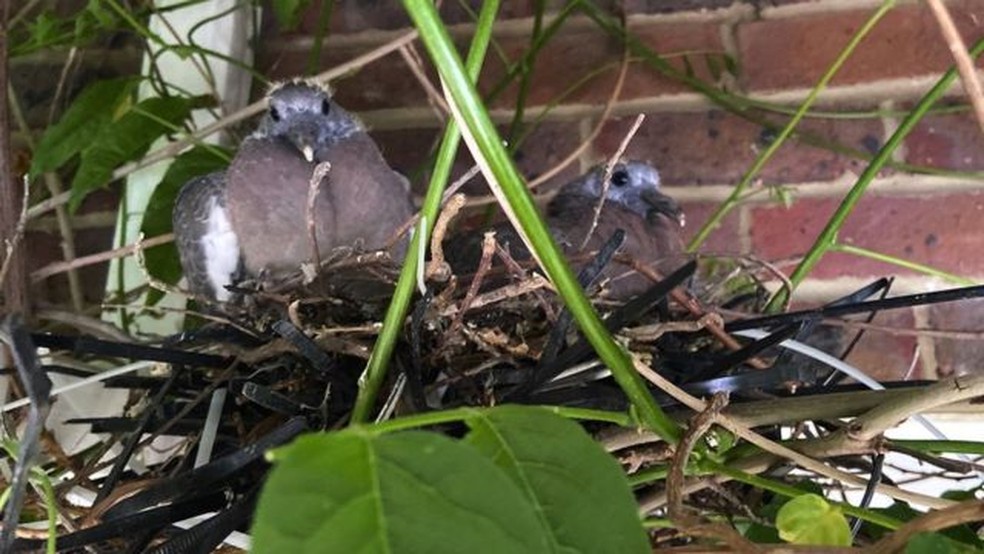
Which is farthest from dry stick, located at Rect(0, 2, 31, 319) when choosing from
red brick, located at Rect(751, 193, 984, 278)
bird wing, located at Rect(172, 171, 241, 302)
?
red brick, located at Rect(751, 193, 984, 278)

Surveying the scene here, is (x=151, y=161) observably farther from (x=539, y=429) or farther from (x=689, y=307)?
(x=539, y=429)

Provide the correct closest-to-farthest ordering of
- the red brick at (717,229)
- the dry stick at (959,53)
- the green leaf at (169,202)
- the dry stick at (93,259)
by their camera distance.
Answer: the dry stick at (959,53) → the dry stick at (93,259) → the green leaf at (169,202) → the red brick at (717,229)

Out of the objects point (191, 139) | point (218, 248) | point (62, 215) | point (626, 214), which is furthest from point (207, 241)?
point (626, 214)

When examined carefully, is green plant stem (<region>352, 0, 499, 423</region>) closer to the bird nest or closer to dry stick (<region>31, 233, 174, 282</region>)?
the bird nest

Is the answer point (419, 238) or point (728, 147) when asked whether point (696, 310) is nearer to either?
point (419, 238)

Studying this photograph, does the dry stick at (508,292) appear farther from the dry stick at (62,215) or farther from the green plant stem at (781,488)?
the dry stick at (62,215)

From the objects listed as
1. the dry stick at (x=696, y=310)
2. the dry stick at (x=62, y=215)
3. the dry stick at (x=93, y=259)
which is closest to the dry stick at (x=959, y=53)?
the dry stick at (x=696, y=310)
